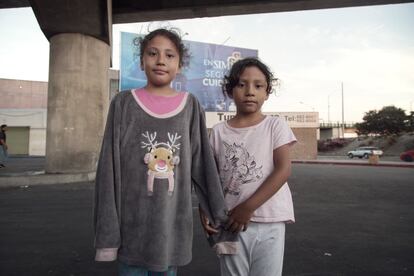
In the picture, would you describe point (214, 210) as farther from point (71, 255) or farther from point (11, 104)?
point (11, 104)

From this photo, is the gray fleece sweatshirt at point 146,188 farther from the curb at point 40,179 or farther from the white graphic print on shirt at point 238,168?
the curb at point 40,179

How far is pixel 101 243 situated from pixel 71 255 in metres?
2.18

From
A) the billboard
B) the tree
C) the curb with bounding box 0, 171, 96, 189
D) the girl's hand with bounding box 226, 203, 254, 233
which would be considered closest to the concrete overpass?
the curb with bounding box 0, 171, 96, 189

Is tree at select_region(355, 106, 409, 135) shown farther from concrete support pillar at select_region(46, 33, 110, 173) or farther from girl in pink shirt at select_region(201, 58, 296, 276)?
girl in pink shirt at select_region(201, 58, 296, 276)

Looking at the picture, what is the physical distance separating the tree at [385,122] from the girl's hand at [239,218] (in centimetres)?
5648

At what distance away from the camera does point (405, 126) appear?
5019 cm

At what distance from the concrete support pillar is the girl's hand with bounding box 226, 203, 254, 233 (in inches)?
344

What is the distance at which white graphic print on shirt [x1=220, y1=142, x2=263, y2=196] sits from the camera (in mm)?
1719

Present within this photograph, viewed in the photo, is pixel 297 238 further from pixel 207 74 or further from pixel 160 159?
pixel 207 74

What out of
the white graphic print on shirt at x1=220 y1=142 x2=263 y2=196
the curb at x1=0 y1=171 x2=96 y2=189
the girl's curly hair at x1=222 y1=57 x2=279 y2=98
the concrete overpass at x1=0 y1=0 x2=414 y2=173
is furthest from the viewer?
the concrete overpass at x1=0 y1=0 x2=414 y2=173

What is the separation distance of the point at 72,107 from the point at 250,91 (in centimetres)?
876

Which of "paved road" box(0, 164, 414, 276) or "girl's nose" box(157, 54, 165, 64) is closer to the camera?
"girl's nose" box(157, 54, 165, 64)

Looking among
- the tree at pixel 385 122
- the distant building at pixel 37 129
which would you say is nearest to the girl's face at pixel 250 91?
the distant building at pixel 37 129

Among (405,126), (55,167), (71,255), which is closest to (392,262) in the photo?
(71,255)
